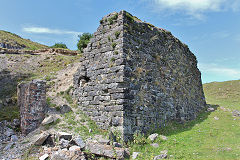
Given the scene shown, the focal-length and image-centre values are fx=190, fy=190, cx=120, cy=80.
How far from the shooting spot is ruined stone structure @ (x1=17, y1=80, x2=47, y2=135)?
8891 mm

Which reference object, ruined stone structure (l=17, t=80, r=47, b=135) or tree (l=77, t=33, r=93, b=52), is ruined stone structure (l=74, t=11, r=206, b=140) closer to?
ruined stone structure (l=17, t=80, r=47, b=135)

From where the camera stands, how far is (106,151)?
6.84 meters

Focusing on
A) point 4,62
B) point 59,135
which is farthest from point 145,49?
point 4,62

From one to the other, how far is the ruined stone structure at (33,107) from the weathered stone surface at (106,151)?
11.3 ft

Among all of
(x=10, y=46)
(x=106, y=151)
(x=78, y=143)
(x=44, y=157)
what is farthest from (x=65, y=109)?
(x=10, y=46)

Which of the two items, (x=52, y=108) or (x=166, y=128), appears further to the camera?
(x=166, y=128)

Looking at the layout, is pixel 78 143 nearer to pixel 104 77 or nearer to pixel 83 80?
pixel 104 77

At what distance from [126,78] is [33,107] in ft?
15.3

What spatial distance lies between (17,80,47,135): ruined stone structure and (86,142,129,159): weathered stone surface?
345 cm

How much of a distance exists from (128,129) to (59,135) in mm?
2973

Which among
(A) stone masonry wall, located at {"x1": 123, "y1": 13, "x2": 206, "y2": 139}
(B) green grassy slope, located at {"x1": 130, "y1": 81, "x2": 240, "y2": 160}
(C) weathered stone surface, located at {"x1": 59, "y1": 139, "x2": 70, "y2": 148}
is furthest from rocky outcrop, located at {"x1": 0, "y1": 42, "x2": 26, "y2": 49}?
(B) green grassy slope, located at {"x1": 130, "y1": 81, "x2": 240, "y2": 160}

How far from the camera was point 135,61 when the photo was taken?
9805mm

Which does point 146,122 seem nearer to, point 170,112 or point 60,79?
point 170,112

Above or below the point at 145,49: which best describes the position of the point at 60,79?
below
